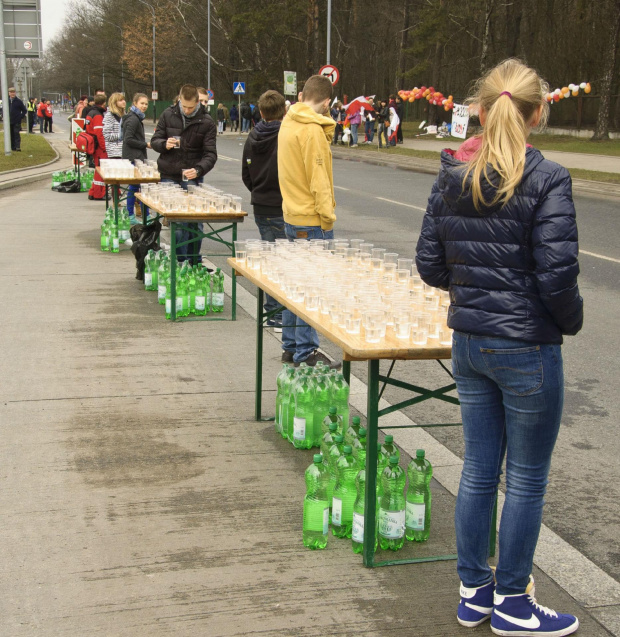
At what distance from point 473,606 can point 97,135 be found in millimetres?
15972

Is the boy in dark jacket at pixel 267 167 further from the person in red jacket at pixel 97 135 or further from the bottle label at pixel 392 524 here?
the person in red jacket at pixel 97 135

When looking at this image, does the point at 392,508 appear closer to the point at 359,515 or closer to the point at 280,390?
the point at 359,515

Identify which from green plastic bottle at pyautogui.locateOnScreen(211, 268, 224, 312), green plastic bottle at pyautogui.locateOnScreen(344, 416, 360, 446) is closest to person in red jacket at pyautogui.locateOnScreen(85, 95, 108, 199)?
green plastic bottle at pyautogui.locateOnScreen(211, 268, 224, 312)

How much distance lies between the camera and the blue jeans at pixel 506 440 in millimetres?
3223

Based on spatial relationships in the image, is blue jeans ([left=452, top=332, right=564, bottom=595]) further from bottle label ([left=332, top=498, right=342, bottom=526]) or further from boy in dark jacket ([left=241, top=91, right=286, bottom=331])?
boy in dark jacket ([left=241, top=91, right=286, bottom=331])

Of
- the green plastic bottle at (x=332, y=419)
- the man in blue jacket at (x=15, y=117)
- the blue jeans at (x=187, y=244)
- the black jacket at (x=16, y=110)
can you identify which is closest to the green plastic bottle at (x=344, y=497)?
the green plastic bottle at (x=332, y=419)

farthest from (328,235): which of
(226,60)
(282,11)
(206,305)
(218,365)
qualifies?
(226,60)

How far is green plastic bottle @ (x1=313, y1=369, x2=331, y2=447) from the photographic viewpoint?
212 inches

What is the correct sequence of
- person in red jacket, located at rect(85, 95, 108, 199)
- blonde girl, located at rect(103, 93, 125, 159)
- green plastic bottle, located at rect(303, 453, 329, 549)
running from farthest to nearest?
person in red jacket, located at rect(85, 95, 108, 199)
blonde girl, located at rect(103, 93, 125, 159)
green plastic bottle, located at rect(303, 453, 329, 549)

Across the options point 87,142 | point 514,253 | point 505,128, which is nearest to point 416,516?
point 514,253

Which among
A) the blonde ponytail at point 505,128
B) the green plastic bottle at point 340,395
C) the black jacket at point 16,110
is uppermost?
the blonde ponytail at point 505,128

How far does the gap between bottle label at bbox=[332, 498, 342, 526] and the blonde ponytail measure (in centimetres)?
170

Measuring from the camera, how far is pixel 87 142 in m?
17.9

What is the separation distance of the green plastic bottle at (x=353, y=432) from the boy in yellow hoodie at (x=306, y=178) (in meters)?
1.86
